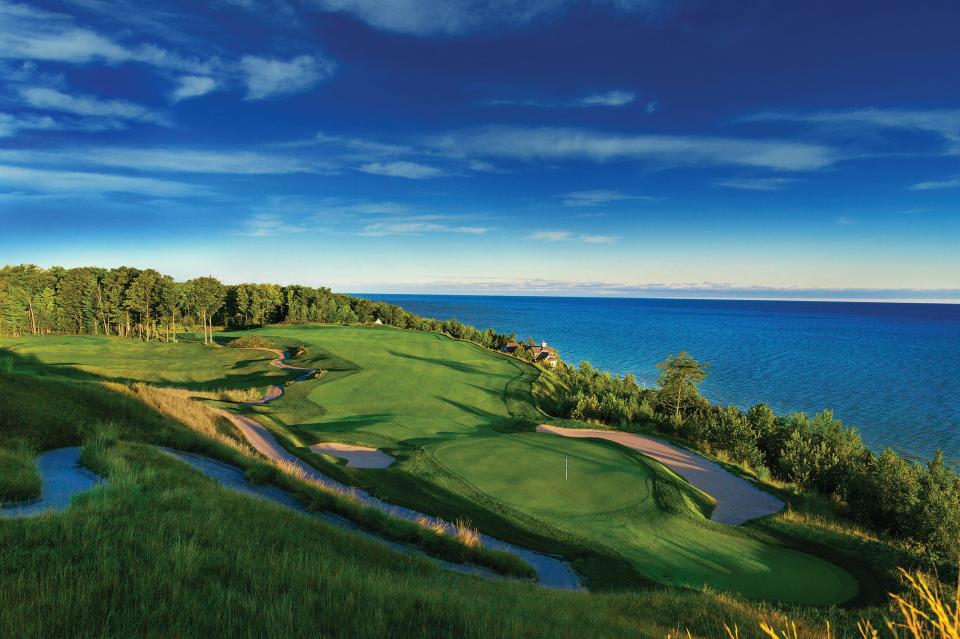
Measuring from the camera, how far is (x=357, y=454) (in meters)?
17.0

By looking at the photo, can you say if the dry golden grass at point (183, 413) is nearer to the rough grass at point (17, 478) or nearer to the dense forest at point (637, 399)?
the rough grass at point (17, 478)

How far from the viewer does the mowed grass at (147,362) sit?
27.9m

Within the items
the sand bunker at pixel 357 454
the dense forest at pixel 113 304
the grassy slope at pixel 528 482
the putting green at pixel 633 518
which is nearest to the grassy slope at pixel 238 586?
the putting green at pixel 633 518

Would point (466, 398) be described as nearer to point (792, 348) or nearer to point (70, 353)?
point (70, 353)

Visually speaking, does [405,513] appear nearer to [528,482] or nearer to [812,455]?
[528,482]

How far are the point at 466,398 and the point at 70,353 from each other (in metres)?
33.5

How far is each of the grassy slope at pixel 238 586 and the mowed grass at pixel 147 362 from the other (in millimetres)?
25549

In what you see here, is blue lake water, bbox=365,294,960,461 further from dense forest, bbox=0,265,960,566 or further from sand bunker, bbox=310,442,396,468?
sand bunker, bbox=310,442,396,468

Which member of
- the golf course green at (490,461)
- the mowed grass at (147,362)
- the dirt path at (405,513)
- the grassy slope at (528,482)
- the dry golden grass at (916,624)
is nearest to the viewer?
the dry golden grass at (916,624)

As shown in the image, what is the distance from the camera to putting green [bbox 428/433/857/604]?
32.6ft

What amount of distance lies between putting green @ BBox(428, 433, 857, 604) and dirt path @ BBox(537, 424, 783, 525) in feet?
6.20

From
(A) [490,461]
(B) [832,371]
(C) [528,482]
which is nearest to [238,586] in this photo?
(C) [528,482]

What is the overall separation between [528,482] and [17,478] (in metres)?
12.7

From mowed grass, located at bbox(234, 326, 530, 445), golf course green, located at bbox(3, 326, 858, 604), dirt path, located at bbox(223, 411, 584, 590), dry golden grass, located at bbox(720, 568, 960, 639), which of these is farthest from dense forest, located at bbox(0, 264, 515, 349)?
dry golden grass, located at bbox(720, 568, 960, 639)
